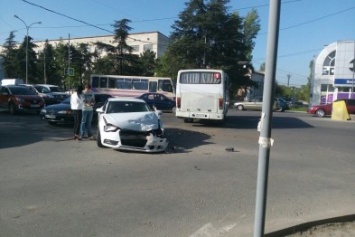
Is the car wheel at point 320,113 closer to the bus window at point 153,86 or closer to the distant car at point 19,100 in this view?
the bus window at point 153,86

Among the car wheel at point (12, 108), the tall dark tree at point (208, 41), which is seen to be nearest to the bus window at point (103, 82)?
the car wheel at point (12, 108)

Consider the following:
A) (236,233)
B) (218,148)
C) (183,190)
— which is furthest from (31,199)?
(218,148)

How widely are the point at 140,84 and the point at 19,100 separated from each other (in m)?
14.9

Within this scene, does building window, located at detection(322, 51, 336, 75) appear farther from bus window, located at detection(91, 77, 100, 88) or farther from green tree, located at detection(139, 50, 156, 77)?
green tree, located at detection(139, 50, 156, 77)

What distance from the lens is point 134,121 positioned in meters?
10.7

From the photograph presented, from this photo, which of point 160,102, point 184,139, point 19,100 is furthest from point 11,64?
point 184,139

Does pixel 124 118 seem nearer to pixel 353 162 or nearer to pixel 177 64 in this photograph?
pixel 353 162

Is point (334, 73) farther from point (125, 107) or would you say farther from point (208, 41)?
point (125, 107)

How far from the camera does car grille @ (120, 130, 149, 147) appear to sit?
10312 millimetres

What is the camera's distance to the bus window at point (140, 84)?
34750 mm

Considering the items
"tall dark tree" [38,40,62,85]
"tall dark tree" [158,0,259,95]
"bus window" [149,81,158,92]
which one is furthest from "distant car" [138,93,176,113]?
"tall dark tree" [38,40,62,85]

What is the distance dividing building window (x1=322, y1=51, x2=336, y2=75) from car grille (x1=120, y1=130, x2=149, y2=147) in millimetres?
43514

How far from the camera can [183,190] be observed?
679 cm

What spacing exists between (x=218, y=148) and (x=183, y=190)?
526 cm
